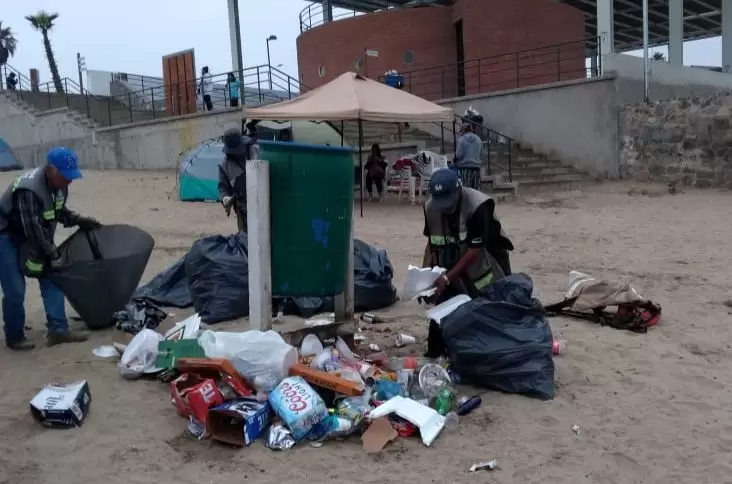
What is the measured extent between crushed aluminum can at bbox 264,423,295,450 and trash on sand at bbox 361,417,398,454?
0.34 m

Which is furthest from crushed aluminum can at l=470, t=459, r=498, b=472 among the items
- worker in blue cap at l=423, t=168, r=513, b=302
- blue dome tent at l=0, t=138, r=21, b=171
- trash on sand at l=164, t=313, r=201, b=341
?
blue dome tent at l=0, t=138, r=21, b=171

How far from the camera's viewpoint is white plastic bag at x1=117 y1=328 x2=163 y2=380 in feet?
13.0

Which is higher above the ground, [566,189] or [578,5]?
[578,5]

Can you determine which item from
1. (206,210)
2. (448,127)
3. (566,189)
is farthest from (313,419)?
(448,127)

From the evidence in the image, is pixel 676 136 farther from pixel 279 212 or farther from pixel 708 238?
pixel 279 212

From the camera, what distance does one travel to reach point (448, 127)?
17.2m

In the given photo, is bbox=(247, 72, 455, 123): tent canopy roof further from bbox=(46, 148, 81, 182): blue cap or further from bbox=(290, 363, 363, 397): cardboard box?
bbox=(290, 363, 363, 397): cardboard box

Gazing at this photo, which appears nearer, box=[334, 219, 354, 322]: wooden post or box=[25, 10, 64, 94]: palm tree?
box=[334, 219, 354, 322]: wooden post

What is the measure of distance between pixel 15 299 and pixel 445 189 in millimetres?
2945

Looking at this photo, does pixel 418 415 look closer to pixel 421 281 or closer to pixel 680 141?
pixel 421 281

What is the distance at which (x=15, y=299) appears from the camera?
459 cm

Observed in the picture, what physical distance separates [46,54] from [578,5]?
79.4 feet

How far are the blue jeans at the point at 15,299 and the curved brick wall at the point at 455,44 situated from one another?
14202 millimetres

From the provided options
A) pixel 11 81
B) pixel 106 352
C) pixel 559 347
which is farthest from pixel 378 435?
pixel 11 81
